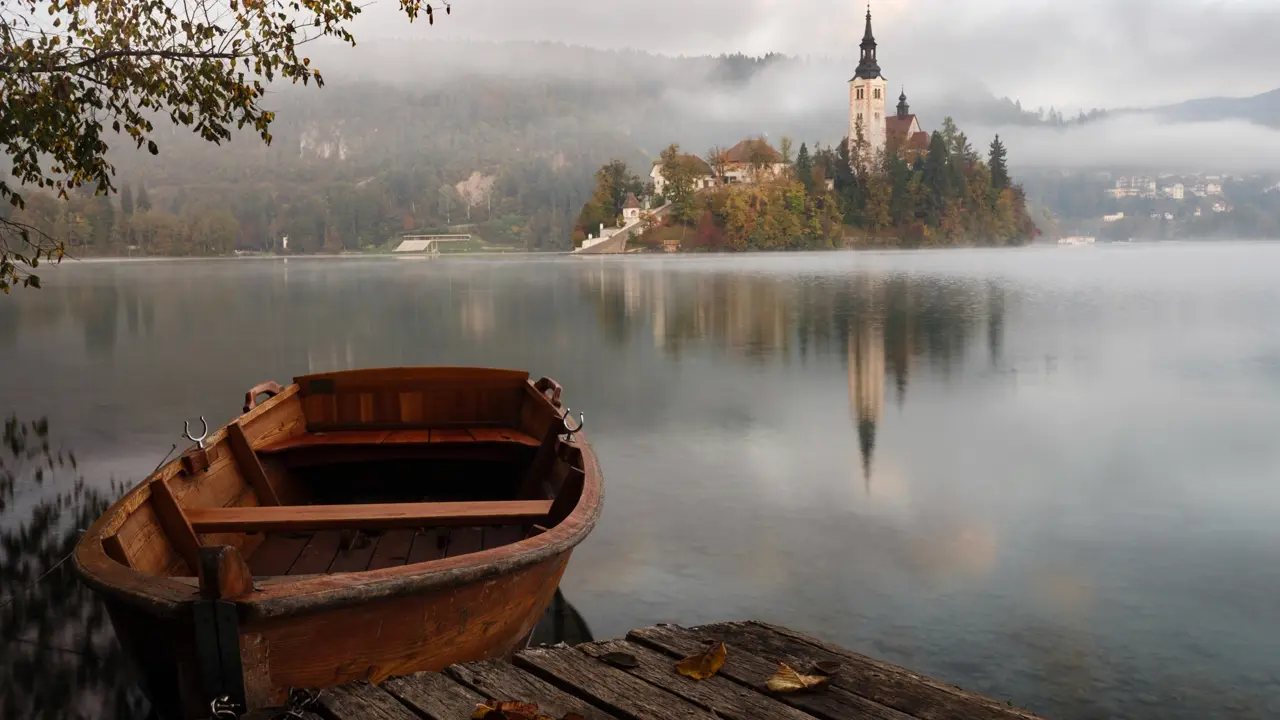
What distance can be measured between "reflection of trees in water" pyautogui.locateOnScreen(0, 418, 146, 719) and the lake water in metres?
0.04

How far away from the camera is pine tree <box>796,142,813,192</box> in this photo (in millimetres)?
138000

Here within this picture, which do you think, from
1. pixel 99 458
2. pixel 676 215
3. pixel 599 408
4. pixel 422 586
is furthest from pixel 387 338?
pixel 676 215

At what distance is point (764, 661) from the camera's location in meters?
3.74

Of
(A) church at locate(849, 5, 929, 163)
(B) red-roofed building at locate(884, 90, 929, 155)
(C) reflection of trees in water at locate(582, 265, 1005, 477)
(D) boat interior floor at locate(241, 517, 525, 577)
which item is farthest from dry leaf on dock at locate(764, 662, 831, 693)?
(A) church at locate(849, 5, 929, 163)

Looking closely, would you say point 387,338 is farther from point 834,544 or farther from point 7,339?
point 834,544

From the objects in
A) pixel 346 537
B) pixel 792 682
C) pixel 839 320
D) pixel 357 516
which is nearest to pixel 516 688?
pixel 792 682

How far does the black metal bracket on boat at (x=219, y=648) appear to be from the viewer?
10.9ft

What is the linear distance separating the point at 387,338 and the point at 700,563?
76.8 ft

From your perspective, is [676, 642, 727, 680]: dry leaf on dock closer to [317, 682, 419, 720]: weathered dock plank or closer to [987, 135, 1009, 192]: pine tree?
[317, 682, 419, 720]: weathered dock plank

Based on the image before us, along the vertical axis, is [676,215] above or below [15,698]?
above

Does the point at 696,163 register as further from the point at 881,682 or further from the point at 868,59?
the point at 881,682

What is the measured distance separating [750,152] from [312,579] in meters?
145

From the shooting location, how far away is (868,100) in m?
161

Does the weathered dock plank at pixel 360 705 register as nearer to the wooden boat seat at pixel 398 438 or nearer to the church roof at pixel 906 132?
the wooden boat seat at pixel 398 438
